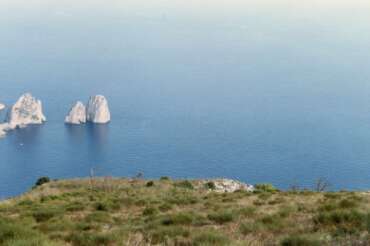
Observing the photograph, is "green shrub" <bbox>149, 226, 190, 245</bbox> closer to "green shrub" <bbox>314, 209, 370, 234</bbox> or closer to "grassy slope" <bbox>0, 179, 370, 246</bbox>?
"grassy slope" <bbox>0, 179, 370, 246</bbox>

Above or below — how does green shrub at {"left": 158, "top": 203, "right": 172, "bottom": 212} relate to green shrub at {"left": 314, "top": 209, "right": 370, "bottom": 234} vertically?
below

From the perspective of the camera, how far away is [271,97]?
177 m

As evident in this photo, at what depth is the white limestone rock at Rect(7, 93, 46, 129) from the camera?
161m

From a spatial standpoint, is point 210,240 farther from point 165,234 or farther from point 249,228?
point 249,228

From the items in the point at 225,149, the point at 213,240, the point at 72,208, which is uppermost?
the point at 213,240

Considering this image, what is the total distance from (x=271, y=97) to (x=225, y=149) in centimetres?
5448

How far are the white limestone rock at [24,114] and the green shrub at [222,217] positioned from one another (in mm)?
154406

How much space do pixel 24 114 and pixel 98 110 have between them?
2588cm

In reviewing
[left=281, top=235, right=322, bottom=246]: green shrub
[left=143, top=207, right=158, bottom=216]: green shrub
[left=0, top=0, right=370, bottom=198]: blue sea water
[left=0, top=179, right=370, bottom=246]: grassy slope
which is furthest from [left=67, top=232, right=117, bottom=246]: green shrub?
[left=0, top=0, right=370, bottom=198]: blue sea water

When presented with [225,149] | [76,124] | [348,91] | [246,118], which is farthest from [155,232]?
[348,91]

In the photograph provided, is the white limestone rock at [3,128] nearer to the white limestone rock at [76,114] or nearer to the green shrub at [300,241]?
the white limestone rock at [76,114]

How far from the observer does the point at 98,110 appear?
162 meters

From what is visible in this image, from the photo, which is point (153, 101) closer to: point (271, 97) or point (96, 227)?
point (271, 97)

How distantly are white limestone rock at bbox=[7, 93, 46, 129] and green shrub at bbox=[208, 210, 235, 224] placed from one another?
507ft
